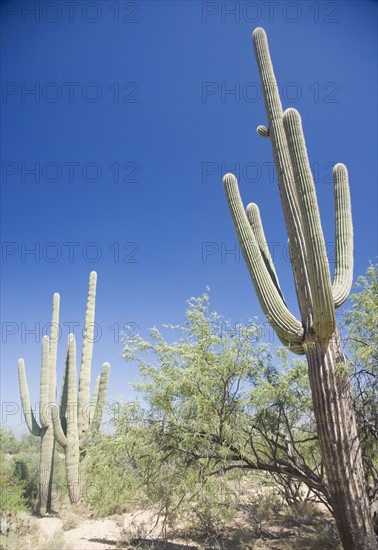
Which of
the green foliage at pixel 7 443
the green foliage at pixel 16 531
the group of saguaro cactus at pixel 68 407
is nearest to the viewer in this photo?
the green foliage at pixel 16 531

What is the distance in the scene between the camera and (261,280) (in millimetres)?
6844

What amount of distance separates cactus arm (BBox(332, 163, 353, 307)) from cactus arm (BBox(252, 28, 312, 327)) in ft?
1.79

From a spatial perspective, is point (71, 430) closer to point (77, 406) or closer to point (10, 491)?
point (77, 406)

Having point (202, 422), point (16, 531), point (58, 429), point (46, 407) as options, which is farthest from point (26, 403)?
point (202, 422)

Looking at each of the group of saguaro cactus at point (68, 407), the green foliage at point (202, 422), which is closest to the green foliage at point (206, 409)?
the green foliage at point (202, 422)

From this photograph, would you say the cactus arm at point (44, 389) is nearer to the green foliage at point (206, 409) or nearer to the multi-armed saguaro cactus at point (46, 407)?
the multi-armed saguaro cactus at point (46, 407)

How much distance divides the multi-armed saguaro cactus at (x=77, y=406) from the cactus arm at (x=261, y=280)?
23.9 feet

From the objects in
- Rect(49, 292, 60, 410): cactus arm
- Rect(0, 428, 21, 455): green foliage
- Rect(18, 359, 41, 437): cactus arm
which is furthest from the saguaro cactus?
Rect(0, 428, 21, 455): green foliage

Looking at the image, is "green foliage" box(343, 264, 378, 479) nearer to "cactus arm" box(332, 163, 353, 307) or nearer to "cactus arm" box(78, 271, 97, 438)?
"cactus arm" box(332, 163, 353, 307)

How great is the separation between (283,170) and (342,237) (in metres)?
1.56

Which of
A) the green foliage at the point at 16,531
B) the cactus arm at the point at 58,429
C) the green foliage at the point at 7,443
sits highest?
the cactus arm at the point at 58,429

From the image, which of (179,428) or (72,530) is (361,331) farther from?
(72,530)

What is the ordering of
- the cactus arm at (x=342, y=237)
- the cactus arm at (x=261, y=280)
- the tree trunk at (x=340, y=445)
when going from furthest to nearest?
the cactus arm at (x=342, y=237) < the cactus arm at (x=261, y=280) < the tree trunk at (x=340, y=445)

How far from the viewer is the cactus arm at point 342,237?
6.59 metres
